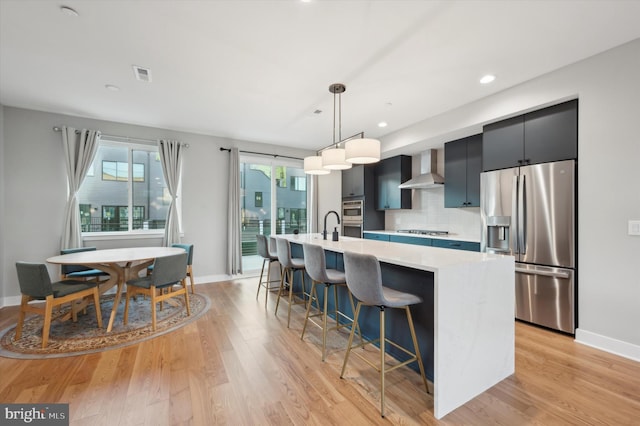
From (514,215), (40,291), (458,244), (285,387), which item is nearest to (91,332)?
(40,291)

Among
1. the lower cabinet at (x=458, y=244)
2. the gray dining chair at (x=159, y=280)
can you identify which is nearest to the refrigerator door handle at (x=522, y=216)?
the lower cabinet at (x=458, y=244)

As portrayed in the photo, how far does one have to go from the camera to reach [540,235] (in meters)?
2.94

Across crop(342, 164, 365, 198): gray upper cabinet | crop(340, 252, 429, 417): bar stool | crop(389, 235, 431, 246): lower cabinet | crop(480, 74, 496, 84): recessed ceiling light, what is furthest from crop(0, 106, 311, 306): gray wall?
crop(480, 74, 496, 84): recessed ceiling light

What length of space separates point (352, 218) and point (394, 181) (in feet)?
4.20

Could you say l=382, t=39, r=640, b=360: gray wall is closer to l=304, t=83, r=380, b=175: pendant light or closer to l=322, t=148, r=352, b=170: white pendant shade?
l=304, t=83, r=380, b=175: pendant light

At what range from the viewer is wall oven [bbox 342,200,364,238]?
19.2 feet

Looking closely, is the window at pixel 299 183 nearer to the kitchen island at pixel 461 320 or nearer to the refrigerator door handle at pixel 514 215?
the refrigerator door handle at pixel 514 215

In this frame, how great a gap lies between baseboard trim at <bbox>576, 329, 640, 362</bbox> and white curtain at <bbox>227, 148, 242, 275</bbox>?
482 centimetres

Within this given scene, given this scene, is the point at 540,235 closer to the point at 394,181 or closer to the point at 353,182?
the point at 394,181

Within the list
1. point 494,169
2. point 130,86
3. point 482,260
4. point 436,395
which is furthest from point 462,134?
point 130,86

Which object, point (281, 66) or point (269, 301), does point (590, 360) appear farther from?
point (281, 66)

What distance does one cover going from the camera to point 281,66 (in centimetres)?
269

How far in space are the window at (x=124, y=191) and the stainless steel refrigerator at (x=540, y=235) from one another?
510 cm

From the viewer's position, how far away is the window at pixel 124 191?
4.28 meters
